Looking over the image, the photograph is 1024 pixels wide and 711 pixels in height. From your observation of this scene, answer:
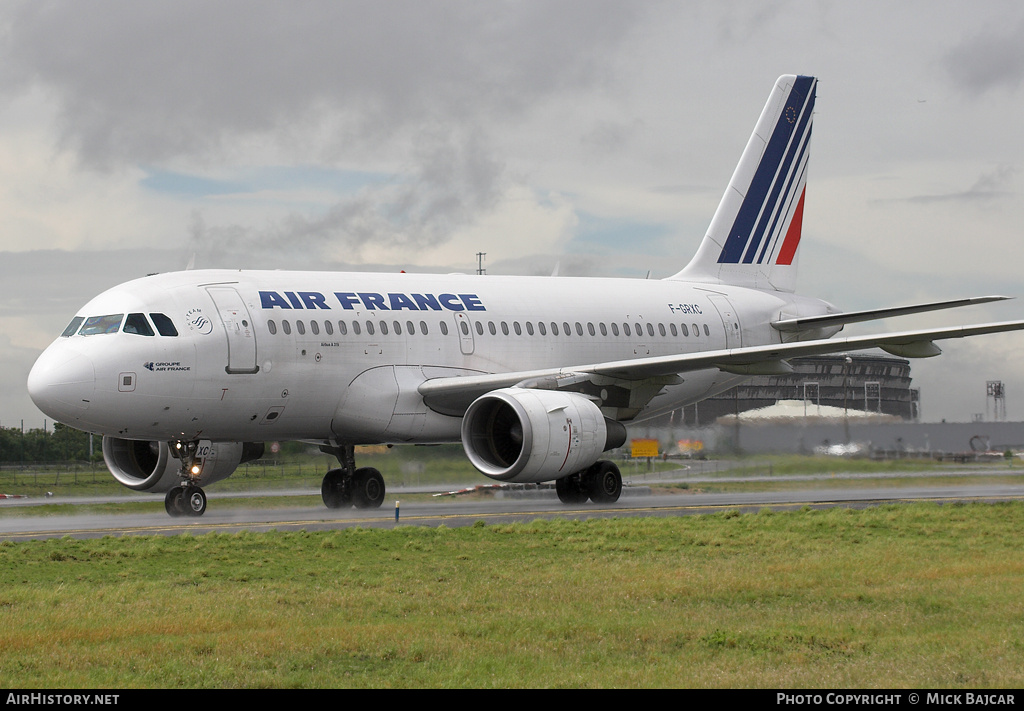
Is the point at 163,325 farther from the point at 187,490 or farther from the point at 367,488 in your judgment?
the point at 367,488

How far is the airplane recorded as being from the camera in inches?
824

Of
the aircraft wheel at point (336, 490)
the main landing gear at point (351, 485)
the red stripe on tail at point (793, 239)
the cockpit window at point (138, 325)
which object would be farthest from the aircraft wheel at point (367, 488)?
the red stripe on tail at point (793, 239)

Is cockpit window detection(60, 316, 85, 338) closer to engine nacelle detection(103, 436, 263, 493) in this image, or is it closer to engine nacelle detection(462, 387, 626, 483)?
engine nacelle detection(103, 436, 263, 493)

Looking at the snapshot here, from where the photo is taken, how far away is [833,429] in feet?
96.8

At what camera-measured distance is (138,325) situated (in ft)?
68.6

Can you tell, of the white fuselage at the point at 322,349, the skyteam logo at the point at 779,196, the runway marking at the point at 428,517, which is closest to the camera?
the runway marking at the point at 428,517

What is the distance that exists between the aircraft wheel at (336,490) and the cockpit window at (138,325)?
5.82 m

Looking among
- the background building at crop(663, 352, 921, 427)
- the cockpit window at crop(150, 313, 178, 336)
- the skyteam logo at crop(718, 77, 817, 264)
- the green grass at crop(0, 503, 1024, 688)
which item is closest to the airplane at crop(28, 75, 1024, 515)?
the cockpit window at crop(150, 313, 178, 336)

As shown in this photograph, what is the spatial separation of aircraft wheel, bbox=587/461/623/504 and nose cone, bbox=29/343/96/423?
30.6 feet

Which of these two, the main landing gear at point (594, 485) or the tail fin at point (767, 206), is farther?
the tail fin at point (767, 206)

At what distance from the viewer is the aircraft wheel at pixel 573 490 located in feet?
80.5

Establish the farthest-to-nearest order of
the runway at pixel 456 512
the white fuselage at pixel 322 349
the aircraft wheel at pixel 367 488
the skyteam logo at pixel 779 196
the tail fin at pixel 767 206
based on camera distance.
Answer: the skyteam logo at pixel 779 196 → the tail fin at pixel 767 206 → the aircraft wheel at pixel 367 488 → the white fuselage at pixel 322 349 → the runway at pixel 456 512

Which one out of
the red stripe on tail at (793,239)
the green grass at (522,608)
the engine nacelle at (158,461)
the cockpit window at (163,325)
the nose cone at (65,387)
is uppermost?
the red stripe on tail at (793,239)

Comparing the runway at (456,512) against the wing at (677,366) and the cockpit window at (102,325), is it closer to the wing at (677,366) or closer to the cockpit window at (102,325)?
the wing at (677,366)
